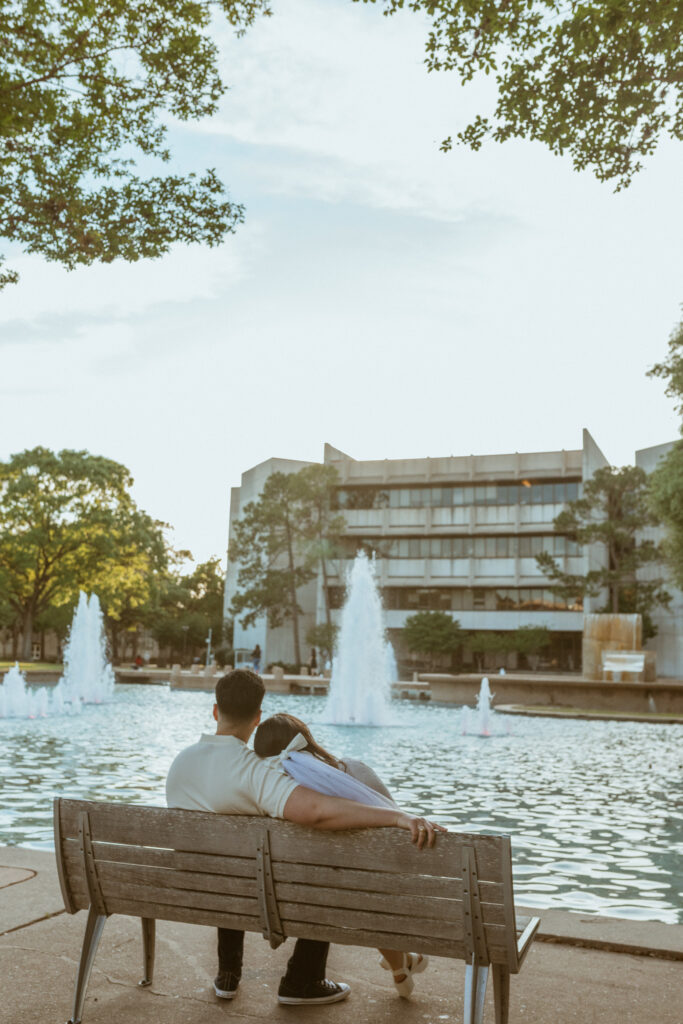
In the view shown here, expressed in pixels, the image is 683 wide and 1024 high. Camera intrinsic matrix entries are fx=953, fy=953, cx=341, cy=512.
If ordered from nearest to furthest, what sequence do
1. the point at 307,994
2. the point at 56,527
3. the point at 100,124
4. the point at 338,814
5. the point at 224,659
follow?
the point at 338,814
the point at 307,994
the point at 100,124
the point at 56,527
the point at 224,659

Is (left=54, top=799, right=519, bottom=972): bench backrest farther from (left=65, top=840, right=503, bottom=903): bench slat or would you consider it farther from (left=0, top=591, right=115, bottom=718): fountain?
(left=0, top=591, right=115, bottom=718): fountain

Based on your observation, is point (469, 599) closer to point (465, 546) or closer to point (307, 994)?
point (465, 546)

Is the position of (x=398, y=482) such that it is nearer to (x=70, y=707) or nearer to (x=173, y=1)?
(x=70, y=707)

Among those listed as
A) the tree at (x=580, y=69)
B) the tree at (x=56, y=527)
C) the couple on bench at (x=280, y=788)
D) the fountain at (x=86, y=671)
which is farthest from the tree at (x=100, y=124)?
the tree at (x=56, y=527)

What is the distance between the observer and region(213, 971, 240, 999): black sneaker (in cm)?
375

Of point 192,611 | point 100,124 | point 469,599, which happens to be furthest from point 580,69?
point 192,611

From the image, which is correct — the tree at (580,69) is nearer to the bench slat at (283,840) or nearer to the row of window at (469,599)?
the bench slat at (283,840)

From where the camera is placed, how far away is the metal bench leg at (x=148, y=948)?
391 cm

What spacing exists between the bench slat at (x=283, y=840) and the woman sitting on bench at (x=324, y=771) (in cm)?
18

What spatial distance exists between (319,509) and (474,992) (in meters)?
56.8

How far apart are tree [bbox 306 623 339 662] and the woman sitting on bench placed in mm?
54383

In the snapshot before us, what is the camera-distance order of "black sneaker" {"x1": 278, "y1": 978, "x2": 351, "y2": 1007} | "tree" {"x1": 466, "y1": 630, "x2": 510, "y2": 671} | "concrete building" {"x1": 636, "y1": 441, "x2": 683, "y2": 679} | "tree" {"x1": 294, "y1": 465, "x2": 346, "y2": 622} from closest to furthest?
1. "black sneaker" {"x1": 278, "y1": 978, "x2": 351, "y2": 1007}
2. "concrete building" {"x1": 636, "y1": 441, "x2": 683, "y2": 679}
3. "tree" {"x1": 294, "y1": 465, "x2": 346, "y2": 622}
4. "tree" {"x1": 466, "y1": 630, "x2": 510, "y2": 671}

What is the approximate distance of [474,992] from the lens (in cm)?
312

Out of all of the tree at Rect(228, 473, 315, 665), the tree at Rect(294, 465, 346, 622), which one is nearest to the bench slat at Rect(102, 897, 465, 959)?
the tree at Rect(228, 473, 315, 665)
